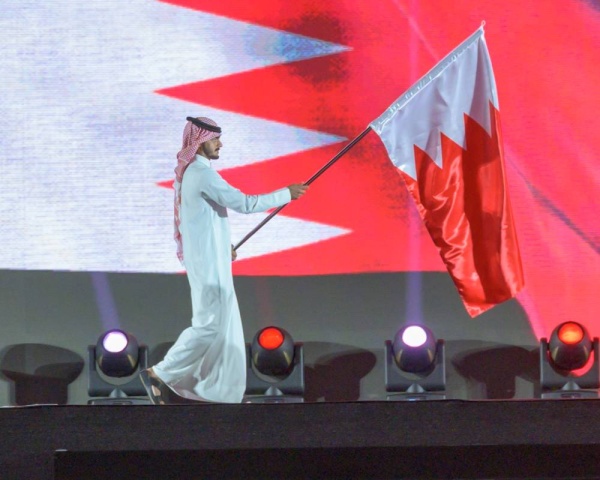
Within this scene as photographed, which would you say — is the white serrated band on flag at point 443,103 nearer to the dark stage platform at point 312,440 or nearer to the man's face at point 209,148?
the man's face at point 209,148

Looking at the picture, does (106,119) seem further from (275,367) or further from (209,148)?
(275,367)

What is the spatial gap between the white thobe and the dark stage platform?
4.00 ft

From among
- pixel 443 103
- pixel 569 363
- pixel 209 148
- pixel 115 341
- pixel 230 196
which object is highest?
pixel 443 103

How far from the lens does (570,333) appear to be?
493 cm

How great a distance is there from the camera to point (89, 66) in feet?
17.8

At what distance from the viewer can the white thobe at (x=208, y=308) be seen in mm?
4453

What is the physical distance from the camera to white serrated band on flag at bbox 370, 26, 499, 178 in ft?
14.2

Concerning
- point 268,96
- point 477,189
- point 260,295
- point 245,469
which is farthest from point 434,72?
point 245,469

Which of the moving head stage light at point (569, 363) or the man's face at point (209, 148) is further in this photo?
the moving head stage light at point (569, 363)

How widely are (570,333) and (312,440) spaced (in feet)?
6.95

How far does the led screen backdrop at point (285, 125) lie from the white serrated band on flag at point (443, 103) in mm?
1030

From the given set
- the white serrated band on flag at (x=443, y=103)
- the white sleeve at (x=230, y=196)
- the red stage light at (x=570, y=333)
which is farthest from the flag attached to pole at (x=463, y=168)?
the red stage light at (x=570, y=333)

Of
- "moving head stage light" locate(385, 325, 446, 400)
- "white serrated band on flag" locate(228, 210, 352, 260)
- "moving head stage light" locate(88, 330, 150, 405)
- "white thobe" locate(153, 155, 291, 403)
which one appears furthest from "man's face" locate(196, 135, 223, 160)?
"moving head stage light" locate(385, 325, 446, 400)

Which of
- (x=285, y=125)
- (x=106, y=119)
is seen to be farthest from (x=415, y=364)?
(x=106, y=119)
